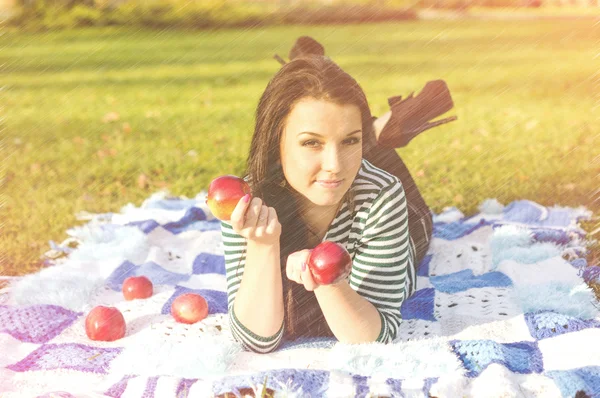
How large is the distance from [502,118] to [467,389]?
4.96m

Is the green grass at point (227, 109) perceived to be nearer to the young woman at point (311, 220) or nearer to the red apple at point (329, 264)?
the young woman at point (311, 220)

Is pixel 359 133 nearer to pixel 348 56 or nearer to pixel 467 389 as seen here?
pixel 467 389

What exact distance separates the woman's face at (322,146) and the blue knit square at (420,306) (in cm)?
82

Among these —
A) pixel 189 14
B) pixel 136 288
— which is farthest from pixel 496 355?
pixel 189 14

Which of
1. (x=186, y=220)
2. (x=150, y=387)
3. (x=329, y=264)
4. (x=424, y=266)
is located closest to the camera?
(x=329, y=264)

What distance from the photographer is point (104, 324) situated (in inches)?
121

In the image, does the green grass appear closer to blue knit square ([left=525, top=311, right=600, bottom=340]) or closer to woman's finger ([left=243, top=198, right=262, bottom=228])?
blue knit square ([left=525, top=311, right=600, bottom=340])

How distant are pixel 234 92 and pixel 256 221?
6026 millimetres

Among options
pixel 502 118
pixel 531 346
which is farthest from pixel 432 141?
pixel 531 346

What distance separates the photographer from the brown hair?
2.63 m

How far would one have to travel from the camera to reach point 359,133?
2668 mm

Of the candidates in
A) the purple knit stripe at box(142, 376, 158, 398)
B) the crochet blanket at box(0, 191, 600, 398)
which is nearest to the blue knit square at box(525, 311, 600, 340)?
the crochet blanket at box(0, 191, 600, 398)

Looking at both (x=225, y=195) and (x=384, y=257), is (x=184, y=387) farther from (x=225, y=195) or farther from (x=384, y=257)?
(x=384, y=257)

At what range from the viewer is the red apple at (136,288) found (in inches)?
139
